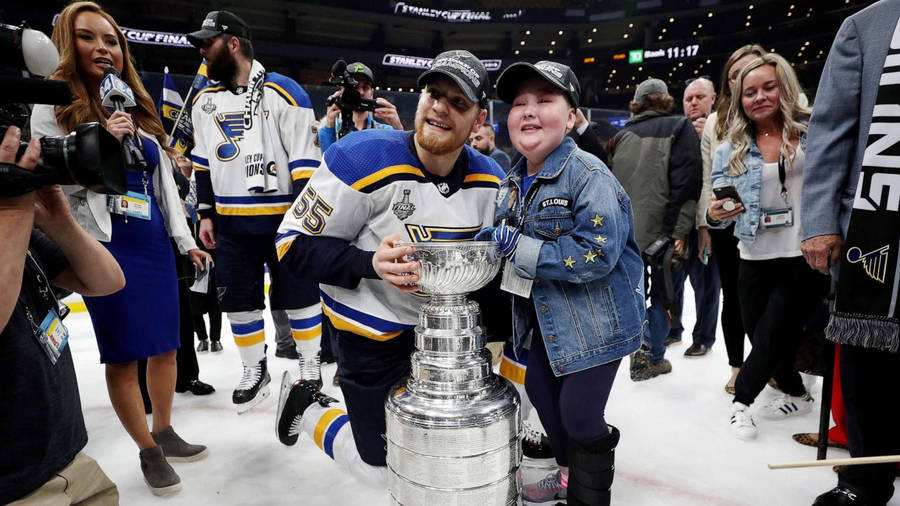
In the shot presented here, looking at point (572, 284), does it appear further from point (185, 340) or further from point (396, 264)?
point (185, 340)

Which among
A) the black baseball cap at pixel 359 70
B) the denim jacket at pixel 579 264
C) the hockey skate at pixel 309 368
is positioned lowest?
the hockey skate at pixel 309 368

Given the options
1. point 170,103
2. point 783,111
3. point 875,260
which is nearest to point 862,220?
point 875,260

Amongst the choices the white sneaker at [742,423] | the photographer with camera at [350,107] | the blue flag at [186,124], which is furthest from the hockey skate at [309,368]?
the white sneaker at [742,423]

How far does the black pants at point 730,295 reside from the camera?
247 centimetres

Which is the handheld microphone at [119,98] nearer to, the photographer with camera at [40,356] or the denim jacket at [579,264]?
the photographer with camera at [40,356]

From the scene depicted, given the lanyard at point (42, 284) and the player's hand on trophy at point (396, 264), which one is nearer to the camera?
the lanyard at point (42, 284)

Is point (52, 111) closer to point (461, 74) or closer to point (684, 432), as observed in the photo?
point (461, 74)

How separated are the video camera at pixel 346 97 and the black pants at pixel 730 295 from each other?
190 centimetres

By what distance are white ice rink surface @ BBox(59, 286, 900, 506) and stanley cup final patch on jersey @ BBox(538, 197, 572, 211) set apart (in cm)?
98

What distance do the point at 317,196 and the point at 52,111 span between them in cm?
94

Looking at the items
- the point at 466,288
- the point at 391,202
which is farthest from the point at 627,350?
the point at 391,202

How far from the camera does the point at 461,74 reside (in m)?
1.34

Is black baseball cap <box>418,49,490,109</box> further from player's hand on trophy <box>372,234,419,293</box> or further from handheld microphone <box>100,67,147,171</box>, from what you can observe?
handheld microphone <box>100,67,147,171</box>

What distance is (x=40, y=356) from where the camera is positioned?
3.07 feet
